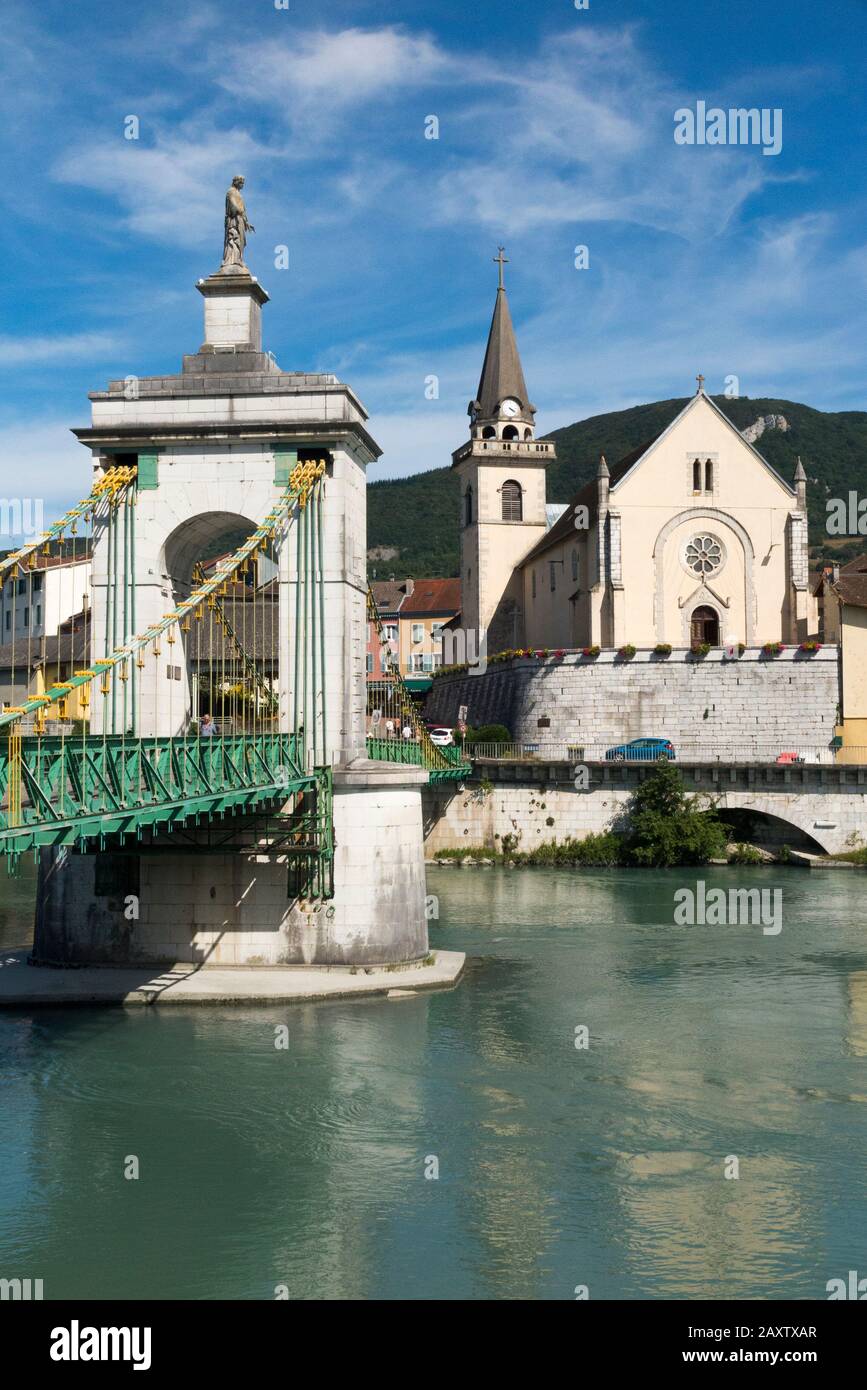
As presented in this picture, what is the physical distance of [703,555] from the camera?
52375 millimetres

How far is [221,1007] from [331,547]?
7750 mm

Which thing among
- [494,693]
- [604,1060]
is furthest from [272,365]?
[494,693]

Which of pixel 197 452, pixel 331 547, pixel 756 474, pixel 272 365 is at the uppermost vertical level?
pixel 756 474

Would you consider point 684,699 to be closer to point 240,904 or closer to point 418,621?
point 240,904

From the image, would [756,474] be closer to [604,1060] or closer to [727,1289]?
[604,1060]

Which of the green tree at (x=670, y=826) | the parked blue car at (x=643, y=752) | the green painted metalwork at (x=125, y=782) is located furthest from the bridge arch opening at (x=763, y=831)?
the green painted metalwork at (x=125, y=782)

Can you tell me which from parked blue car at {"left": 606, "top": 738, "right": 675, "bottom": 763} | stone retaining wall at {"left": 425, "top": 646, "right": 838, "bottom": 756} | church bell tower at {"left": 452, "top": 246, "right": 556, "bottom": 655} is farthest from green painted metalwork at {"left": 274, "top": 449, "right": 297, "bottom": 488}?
church bell tower at {"left": 452, "top": 246, "right": 556, "bottom": 655}

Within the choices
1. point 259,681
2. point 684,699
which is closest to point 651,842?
point 684,699

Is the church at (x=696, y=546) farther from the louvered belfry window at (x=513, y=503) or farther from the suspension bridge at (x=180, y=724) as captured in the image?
the suspension bridge at (x=180, y=724)

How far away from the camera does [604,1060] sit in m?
19.4

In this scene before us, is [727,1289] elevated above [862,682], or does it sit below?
below

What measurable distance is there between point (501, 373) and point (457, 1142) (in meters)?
53.9

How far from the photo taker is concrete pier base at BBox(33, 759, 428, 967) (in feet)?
75.8
